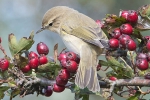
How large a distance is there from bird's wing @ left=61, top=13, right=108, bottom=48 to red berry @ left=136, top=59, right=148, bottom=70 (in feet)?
1.29

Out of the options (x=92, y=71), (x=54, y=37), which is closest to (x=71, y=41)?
(x=92, y=71)

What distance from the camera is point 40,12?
7.67 m

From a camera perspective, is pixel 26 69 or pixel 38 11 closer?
pixel 26 69

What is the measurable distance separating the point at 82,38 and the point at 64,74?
0.98 metres

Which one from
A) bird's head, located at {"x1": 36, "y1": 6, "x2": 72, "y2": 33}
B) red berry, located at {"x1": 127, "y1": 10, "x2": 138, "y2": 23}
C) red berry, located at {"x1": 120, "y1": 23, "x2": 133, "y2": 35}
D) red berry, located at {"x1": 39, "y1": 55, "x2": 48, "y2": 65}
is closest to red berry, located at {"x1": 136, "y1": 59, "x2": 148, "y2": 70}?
red berry, located at {"x1": 120, "y1": 23, "x2": 133, "y2": 35}

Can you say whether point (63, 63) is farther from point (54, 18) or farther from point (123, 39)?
point (54, 18)

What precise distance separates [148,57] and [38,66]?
0.65m

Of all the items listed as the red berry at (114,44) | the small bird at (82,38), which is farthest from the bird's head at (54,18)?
the red berry at (114,44)

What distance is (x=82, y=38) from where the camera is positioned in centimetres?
308

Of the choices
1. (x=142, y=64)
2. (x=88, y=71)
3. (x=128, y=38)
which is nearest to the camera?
(x=142, y=64)

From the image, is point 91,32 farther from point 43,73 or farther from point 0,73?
point 0,73

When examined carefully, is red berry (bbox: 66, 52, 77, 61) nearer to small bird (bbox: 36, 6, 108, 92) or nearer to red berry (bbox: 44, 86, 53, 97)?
small bird (bbox: 36, 6, 108, 92)

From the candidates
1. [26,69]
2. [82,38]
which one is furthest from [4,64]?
[82,38]

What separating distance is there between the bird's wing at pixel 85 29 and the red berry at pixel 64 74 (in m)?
0.42
